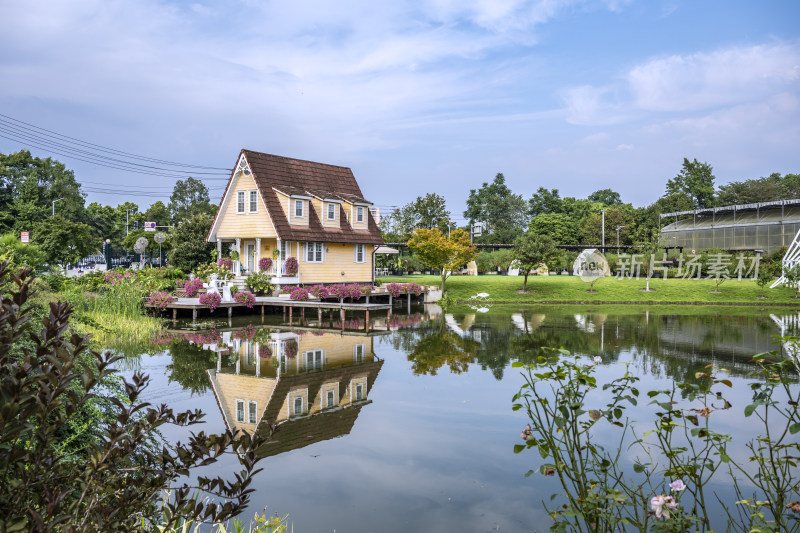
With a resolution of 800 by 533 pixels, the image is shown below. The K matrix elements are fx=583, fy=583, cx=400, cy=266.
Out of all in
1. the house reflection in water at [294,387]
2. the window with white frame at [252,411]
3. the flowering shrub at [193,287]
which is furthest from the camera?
the flowering shrub at [193,287]

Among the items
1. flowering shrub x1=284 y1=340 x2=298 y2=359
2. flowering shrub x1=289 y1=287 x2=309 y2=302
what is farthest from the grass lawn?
flowering shrub x1=284 y1=340 x2=298 y2=359

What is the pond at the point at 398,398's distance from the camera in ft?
20.7

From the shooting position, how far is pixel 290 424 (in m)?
8.95

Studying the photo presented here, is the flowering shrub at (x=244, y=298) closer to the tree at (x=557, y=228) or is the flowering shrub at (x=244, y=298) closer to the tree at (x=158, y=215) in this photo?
the tree at (x=557, y=228)

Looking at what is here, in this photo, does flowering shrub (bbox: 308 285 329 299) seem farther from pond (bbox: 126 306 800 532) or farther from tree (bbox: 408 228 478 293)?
tree (bbox: 408 228 478 293)

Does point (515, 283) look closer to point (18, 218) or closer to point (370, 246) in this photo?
point (370, 246)

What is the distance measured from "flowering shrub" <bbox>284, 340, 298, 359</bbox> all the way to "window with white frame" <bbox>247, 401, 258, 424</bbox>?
499 centimetres

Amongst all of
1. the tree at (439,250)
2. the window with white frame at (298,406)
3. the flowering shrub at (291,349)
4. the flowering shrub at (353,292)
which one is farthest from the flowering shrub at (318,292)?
the window with white frame at (298,406)

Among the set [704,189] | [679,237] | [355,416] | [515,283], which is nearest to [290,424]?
[355,416]

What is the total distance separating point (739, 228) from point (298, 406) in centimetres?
5669

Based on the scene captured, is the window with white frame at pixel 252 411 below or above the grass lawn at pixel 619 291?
below

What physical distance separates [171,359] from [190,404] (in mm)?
5006

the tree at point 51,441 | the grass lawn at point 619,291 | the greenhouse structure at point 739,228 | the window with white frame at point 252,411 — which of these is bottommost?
the window with white frame at point 252,411

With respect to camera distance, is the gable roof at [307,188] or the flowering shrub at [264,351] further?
the gable roof at [307,188]
